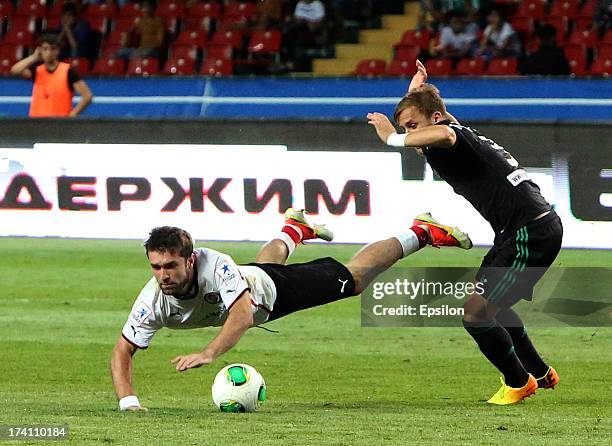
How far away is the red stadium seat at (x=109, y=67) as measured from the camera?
20.7 meters

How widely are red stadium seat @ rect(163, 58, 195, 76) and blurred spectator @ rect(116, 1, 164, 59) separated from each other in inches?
11.3

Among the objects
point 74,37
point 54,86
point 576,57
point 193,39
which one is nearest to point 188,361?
point 54,86

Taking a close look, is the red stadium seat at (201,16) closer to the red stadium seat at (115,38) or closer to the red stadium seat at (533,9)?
the red stadium seat at (115,38)

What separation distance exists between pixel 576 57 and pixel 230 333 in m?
11.6

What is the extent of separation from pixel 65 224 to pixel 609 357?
650 centimetres

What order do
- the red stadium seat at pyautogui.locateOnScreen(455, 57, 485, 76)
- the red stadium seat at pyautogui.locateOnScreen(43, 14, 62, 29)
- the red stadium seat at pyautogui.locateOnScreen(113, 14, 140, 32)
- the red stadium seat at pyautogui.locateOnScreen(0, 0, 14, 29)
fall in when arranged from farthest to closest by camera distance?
the red stadium seat at pyautogui.locateOnScreen(0, 0, 14, 29) < the red stadium seat at pyautogui.locateOnScreen(43, 14, 62, 29) < the red stadium seat at pyautogui.locateOnScreen(113, 14, 140, 32) < the red stadium seat at pyautogui.locateOnScreen(455, 57, 485, 76)

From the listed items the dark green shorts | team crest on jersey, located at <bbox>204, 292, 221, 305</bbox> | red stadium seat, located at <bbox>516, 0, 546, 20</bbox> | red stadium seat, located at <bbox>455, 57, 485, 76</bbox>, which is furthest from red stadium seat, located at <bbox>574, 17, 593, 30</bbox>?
team crest on jersey, located at <bbox>204, 292, 221, 305</bbox>

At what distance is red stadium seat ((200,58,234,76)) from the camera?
20156mm

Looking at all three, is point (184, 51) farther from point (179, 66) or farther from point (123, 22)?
point (123, 22)

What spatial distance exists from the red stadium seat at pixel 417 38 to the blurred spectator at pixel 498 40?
3.52 feet

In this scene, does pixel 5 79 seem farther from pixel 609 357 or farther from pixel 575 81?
pixel 609 357

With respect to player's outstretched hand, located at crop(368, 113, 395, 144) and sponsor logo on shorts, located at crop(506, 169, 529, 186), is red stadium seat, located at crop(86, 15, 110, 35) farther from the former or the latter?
sponsor logo on shorts, located at crop(506, 169, 529, 186)

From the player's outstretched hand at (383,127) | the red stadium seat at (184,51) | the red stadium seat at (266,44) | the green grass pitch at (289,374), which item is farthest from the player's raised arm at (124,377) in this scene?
the red stadium seat at (184,51)

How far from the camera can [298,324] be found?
1238 centimetres
